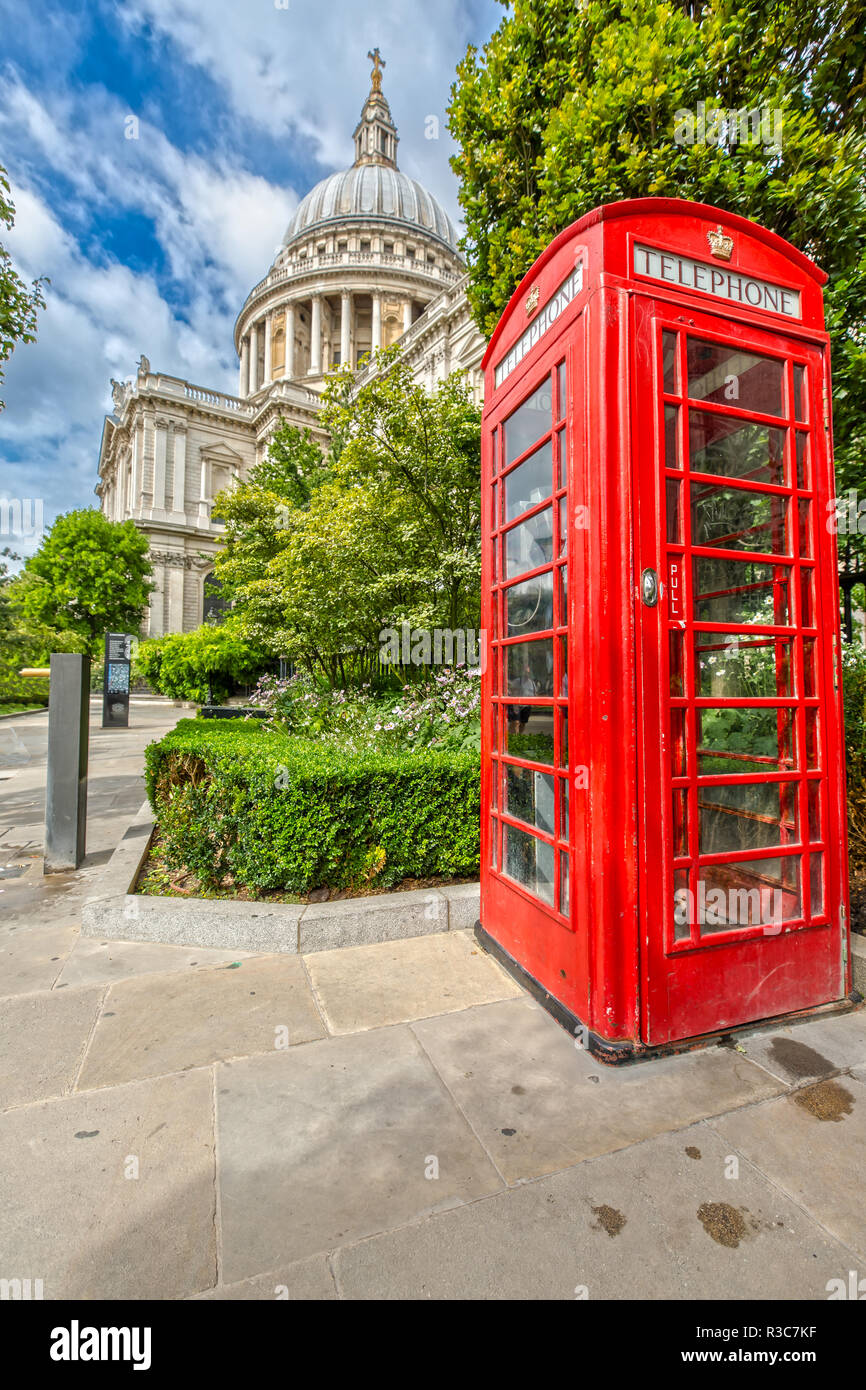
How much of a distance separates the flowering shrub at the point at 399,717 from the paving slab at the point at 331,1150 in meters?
→ 2.80

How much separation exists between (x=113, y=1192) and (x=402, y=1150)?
881 millimetres

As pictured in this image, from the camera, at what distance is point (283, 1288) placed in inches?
61.1

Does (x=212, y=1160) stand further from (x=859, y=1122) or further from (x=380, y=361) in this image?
(x=380, y=361)

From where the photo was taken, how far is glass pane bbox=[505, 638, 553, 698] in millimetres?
2984

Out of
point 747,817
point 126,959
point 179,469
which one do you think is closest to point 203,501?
point 179,469

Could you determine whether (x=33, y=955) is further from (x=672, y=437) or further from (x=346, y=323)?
(x=346, y=323)

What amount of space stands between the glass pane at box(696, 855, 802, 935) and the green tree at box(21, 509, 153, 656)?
136 feet

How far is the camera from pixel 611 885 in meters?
2.48

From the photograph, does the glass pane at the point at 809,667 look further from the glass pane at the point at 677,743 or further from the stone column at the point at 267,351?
the stone column at the point at 267,351

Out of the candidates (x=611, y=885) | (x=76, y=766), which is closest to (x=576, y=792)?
(x=611, y=885)

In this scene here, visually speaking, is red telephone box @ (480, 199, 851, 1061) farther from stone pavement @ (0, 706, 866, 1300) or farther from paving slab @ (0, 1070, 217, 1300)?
paving slab @ (0, 1070, 217, 1300)

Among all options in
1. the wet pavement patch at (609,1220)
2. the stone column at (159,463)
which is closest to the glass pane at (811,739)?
the wet pavement patch at (609,1220)

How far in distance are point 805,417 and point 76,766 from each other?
553cm
